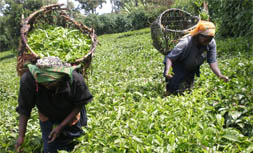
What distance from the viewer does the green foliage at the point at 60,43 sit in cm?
296

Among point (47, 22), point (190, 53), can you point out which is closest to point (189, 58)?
point (190, 53)

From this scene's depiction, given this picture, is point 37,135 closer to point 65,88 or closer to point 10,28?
point 65,88

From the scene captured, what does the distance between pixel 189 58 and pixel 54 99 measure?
→ 190 centimetres

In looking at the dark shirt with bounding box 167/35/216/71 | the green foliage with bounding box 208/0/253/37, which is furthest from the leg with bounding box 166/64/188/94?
the green foliage with bounding box 208/0/253/37

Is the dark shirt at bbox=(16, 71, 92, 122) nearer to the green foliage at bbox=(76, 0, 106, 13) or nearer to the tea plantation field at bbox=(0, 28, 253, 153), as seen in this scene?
the tea plantation field at bbox=(0, 28, 253, 153)

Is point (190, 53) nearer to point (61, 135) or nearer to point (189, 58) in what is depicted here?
point (189, 58)

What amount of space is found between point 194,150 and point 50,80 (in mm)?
1244

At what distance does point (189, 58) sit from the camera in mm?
3283

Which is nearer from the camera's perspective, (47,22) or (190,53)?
(190,53)

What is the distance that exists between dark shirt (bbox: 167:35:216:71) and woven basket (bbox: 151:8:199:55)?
2.60ft

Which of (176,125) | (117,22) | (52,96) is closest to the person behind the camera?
(176,125)

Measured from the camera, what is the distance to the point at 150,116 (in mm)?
2324

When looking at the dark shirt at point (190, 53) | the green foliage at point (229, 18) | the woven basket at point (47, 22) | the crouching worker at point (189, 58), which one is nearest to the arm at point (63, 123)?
the woven basket at point (47, 22)

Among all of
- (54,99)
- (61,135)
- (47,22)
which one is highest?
(47,22)
